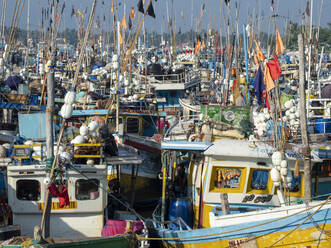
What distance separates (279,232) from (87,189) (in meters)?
4.16

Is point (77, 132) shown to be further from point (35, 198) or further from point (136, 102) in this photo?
point (136, 102)

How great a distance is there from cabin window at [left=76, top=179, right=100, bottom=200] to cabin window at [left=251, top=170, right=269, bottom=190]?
3.37 meters

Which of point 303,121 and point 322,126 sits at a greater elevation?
point 303,121

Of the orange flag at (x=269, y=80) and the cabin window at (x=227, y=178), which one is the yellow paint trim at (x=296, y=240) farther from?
the orange flag at (x=269, y=80)

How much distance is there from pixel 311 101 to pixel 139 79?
41.7ft

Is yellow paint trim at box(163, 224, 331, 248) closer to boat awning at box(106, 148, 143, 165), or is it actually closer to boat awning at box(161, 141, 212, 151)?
boat awning at box(161, 141, 212, 151)

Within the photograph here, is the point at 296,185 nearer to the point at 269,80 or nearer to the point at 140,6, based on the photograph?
the point at 269,80

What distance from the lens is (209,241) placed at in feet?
33.2

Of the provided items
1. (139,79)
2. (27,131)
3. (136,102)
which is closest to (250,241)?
(27,131)

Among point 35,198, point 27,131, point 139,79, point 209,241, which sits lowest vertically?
point 209,241

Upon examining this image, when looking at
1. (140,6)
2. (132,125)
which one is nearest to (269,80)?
(140,6)

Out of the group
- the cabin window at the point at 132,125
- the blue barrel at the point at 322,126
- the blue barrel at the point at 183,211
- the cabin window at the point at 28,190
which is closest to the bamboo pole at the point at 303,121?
the blue barrel at the point at 183,211

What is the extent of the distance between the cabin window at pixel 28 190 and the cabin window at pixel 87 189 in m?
0.85

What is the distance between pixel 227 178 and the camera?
1125 centimetres
